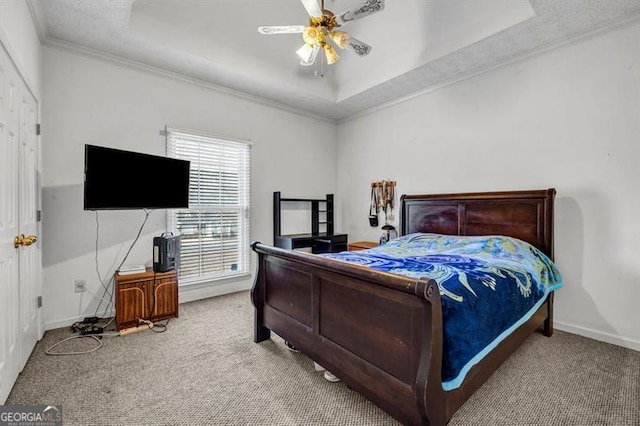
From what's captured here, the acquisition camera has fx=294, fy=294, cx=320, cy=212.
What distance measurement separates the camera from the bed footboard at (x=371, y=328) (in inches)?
50.9

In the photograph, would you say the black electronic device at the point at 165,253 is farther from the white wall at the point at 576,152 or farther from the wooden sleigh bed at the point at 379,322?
the white wall at the point at 576,152

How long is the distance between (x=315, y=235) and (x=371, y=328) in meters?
3.06

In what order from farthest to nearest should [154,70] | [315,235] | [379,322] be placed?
[315,235] → [154,70] → [379,322]

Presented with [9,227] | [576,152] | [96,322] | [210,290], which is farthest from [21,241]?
[576,152]

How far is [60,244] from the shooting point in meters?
2.88

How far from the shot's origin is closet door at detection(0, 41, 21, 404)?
5.58 ft

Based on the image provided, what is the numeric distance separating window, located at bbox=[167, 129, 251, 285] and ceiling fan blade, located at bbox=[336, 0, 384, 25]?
7.23 feet

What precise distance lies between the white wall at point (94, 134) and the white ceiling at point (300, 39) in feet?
0.75

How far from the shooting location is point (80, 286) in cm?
297

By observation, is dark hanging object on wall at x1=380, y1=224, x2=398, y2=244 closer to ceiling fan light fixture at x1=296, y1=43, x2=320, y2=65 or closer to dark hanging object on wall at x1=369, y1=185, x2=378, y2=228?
dark hanging object on wall at x1=369, y1=185, x2=378, y2=228

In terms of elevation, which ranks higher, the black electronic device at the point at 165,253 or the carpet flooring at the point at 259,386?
the black electronic device at the point at 165,253

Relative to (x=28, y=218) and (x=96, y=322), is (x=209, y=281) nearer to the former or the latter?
(x=96, y=322)

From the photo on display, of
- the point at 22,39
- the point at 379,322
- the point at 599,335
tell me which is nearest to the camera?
the point at 379,322

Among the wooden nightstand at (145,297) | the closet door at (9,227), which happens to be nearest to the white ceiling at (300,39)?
the closet door at (9,227)
